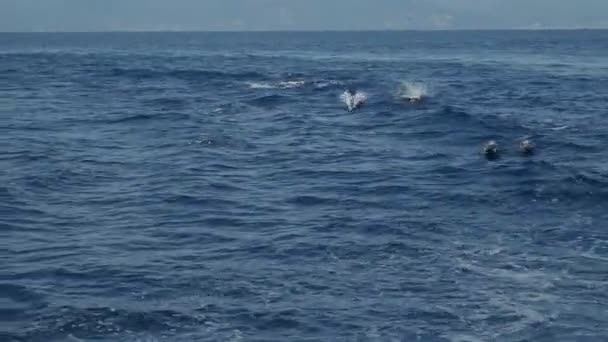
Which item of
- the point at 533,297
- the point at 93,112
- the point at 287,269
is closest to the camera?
the point at 533,297

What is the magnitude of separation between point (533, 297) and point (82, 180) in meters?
22.7

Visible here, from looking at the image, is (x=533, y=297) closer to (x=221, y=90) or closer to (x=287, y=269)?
(x=287, y=269)

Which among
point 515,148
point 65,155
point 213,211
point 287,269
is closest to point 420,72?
Answer: point 515,148

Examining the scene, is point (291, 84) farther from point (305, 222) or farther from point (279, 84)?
point (305, 222)

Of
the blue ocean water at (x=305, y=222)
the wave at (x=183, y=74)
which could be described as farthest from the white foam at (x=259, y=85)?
the blue ocean water at (x=305, y=222)

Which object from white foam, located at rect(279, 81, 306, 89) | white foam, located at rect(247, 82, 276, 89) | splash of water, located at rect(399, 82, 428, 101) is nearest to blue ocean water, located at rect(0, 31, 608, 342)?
splash of water, located at rect(399, 82, 428, 101)

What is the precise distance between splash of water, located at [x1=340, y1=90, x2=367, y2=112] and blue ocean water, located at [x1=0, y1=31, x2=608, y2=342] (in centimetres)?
122

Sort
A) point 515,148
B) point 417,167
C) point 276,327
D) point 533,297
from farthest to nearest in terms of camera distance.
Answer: point 515,148 → point 417,167 → point 533,297 → point 276,327

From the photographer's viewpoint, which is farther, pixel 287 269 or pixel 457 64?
pixel 457 64

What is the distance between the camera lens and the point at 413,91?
72.5m

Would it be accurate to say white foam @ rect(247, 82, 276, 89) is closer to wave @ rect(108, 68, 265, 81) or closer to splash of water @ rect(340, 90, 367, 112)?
wave @ rect(108, 68, 265, 81)

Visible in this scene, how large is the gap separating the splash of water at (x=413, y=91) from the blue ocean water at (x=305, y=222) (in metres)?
2.17

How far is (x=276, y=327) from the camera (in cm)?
2148

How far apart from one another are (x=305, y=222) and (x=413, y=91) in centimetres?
4299
